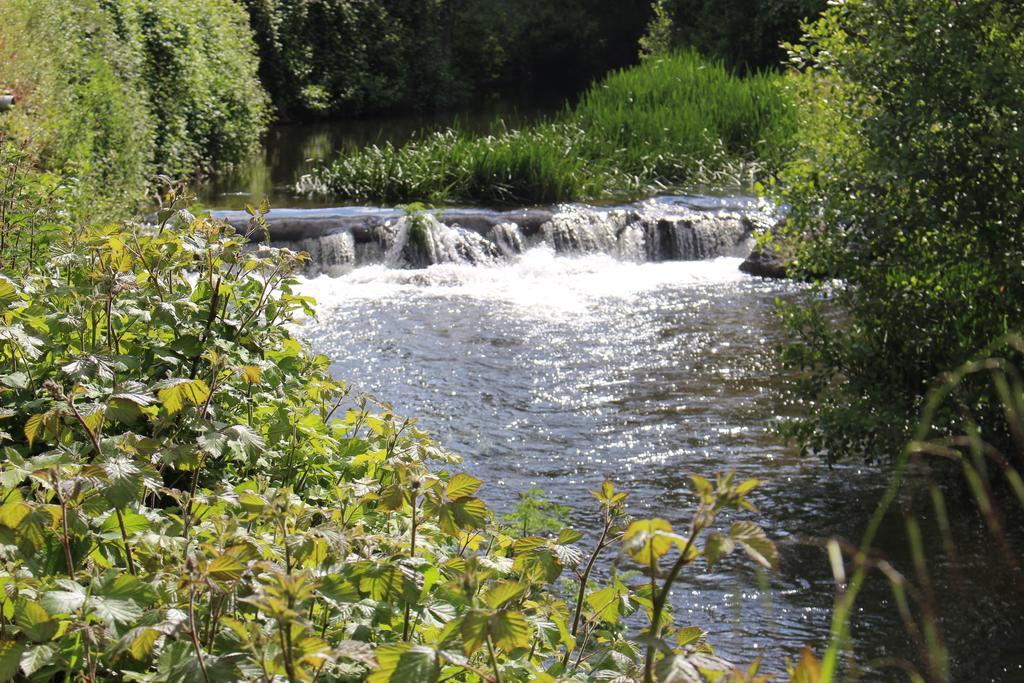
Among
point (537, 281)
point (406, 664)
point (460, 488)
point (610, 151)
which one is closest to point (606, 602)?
point (460, 488)

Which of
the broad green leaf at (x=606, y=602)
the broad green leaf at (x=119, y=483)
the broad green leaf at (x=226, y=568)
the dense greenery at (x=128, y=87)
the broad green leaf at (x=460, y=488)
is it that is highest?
the dense greenery at (x=128, y=87)

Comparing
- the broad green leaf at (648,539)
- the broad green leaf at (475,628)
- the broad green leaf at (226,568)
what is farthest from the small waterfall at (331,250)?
the broad green leaf at (648,539)

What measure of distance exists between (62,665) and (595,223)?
12.3 metres

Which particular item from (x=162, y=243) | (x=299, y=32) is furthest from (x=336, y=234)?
(x=299, y=32)

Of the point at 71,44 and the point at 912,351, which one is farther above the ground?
the point at 71,44

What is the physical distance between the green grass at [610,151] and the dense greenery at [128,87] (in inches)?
102

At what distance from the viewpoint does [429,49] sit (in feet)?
101

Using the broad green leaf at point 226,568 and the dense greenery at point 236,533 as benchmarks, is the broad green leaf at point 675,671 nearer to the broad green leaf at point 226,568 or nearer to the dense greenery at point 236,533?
the dense greenery at point 236,533

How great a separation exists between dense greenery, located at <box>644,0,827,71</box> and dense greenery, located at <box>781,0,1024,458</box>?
1805cm

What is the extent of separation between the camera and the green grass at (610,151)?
1530 cm

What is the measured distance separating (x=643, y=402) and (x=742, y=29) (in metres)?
18.6

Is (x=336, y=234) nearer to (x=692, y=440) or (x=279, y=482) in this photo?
(x=692, y=440)

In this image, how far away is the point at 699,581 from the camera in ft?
18.4

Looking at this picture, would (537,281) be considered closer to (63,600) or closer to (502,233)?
(502,233)
